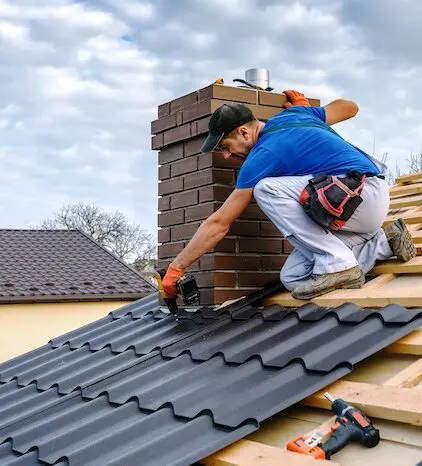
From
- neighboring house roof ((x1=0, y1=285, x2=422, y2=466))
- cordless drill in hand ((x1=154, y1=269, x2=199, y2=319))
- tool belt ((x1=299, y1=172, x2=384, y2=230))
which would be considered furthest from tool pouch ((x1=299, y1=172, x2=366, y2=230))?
cordless drill in hand ((x1=154, y1=269, x2=199, y2=319))

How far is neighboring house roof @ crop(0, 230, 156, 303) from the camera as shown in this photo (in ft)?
66.0

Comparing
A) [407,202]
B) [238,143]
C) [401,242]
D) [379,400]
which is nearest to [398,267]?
[401,242]

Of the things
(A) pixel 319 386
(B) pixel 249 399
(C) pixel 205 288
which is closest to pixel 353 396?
(A) pixel 319 386

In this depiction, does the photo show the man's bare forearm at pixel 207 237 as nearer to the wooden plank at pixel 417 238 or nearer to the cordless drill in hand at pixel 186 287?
the cordless drill in hand at pixel 186 287

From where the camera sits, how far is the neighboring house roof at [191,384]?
9.43ft

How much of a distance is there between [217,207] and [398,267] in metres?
1.38

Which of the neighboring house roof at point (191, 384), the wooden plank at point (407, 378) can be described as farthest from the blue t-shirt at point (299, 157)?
the wooden plank at point (407, 378)

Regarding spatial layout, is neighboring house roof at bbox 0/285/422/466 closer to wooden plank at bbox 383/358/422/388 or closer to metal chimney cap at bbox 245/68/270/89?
wooden plank at bbox 383/358/422/388

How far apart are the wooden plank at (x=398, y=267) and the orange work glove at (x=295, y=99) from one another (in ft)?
4.69

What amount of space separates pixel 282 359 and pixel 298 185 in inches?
48.7

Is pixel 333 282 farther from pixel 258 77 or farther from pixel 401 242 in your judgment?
pixel 258 77

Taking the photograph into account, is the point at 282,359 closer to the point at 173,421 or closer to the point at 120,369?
the point at 173,421

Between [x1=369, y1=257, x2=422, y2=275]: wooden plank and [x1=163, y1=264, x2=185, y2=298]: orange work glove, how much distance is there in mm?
1231

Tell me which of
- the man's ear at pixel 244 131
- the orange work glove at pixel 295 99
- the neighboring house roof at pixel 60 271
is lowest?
the neighboring house roof at pixel 60 271
